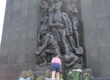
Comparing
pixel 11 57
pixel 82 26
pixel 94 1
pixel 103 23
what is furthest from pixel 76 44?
pixel 11 57

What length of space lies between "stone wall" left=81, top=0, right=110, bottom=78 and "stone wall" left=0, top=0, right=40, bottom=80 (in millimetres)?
3664

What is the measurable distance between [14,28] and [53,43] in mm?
4248

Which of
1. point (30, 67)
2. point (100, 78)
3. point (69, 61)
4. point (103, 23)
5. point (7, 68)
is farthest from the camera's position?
point (7, 68)

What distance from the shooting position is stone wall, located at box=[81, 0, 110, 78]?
10367mm

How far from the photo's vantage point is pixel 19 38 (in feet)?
43.2

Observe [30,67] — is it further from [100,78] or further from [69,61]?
[100,78]

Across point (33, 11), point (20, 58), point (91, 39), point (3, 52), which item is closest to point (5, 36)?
point (3, 52)

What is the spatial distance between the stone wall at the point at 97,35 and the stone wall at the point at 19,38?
12.0ft

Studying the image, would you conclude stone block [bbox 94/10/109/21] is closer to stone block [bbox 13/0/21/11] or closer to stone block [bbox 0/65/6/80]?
stone block [bbox 13/0/21/11]

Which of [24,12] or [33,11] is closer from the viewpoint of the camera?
[33,11]

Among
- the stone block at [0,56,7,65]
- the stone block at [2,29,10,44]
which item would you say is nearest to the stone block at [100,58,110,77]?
the stone block at [0,56,7,65]

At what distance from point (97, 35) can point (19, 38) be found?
578cm

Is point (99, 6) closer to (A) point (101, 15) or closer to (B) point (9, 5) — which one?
(A) point (101, 15)

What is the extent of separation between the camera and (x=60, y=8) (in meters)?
12.0
